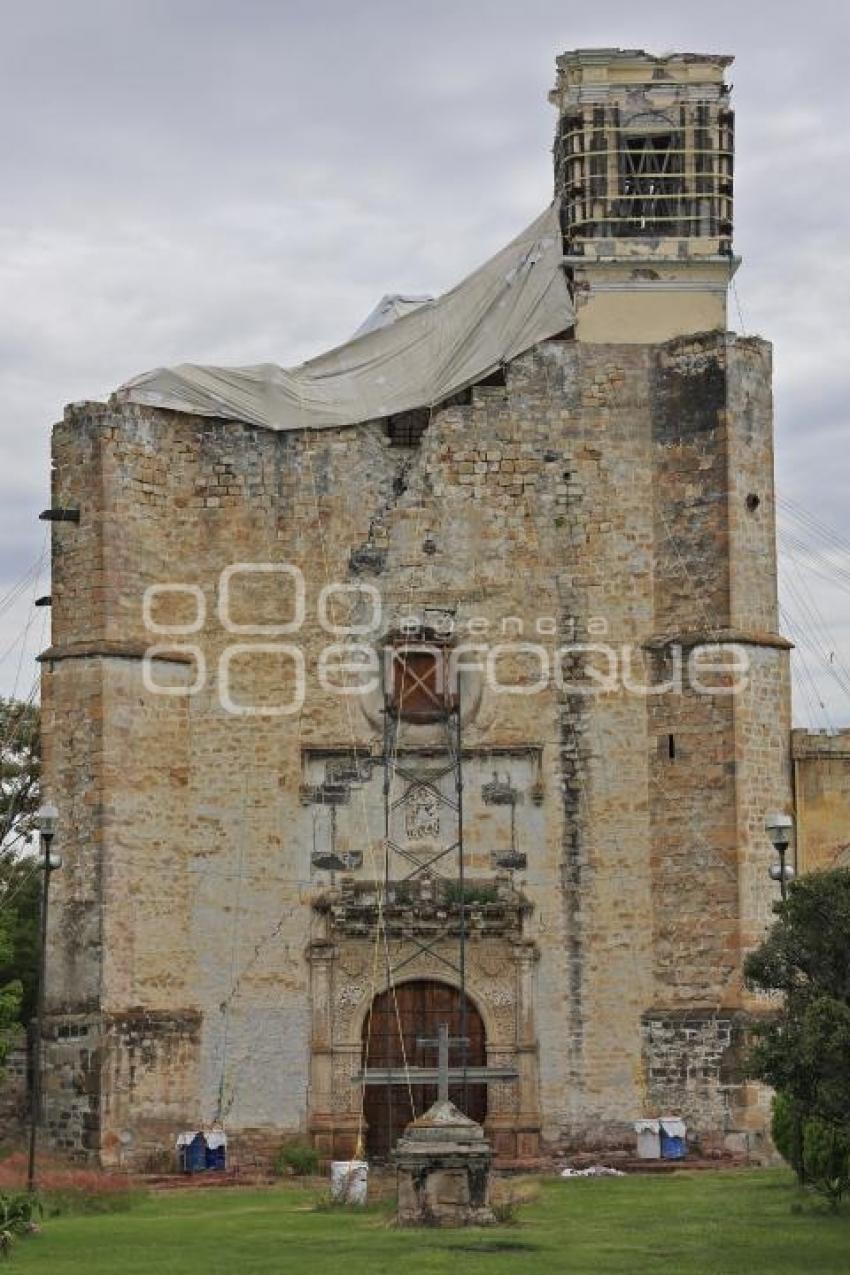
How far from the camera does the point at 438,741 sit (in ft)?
110

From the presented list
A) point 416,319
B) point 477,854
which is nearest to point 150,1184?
point 477,854

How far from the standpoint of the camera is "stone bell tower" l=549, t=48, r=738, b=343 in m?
34.4

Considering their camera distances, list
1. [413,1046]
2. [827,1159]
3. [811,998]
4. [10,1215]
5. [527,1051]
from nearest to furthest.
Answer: [10,1215], [811,998], [827,1159], [527,1051], [413,1046]

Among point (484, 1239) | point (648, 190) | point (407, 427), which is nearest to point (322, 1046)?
point (407, 427)

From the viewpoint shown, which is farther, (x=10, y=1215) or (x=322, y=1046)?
(x=322, y=1046)

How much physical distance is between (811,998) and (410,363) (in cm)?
1614

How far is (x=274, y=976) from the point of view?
32.8 metres

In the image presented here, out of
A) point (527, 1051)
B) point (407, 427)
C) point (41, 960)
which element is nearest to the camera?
point (41, 960)

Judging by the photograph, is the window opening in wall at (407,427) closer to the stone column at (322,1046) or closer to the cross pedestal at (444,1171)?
the stone column at (322,1046)

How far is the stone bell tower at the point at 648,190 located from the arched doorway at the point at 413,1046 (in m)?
9.52

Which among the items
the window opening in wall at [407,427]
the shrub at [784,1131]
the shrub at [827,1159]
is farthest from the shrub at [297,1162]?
the window opening in wall at [407,427]

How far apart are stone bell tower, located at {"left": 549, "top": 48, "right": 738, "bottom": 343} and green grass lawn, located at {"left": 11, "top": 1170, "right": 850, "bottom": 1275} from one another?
12901 millimetres

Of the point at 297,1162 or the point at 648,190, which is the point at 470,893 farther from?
the point at 648,190

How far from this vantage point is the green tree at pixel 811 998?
20.6 m
